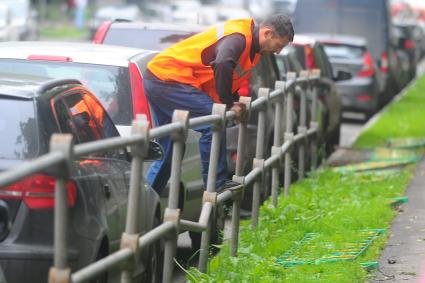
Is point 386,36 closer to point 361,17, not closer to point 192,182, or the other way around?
point 361,17

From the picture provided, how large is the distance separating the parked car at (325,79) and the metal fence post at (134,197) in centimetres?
958

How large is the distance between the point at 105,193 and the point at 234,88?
2.88 m

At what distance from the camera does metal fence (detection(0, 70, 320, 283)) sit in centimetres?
477

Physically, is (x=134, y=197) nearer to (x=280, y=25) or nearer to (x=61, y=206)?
(x=61, y=206)

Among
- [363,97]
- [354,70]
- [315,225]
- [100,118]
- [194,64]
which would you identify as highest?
[194,64]

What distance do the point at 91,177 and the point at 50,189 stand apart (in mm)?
457

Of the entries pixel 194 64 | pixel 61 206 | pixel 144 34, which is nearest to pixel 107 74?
pixel 194 64

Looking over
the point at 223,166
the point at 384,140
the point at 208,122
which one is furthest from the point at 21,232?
the point at 384,140

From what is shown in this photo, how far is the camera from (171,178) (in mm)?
6602

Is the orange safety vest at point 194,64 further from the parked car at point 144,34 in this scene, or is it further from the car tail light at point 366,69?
the car tail light at point 366,69

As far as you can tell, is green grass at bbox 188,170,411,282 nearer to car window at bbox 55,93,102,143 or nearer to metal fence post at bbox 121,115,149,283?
car window at bbox 55,93,102,143

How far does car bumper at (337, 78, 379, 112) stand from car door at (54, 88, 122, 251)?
15.5m

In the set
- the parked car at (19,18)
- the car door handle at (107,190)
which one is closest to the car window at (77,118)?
the car door handle at (107,190)

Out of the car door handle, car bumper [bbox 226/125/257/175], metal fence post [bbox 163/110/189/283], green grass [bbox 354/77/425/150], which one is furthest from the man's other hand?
green grass [bbox 354/77/425/150]
